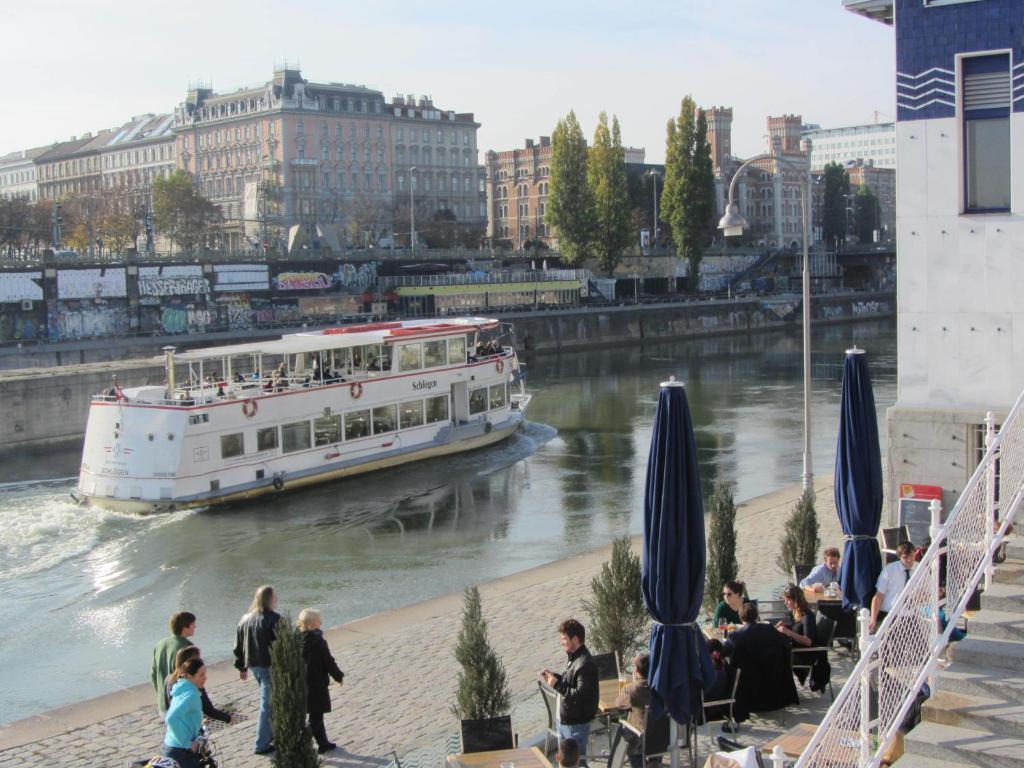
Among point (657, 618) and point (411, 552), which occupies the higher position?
point (657, 618)

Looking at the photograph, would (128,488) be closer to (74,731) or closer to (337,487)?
(337,487)

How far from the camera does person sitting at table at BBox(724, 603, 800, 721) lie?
440 inches

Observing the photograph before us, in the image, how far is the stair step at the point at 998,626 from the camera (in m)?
8.51

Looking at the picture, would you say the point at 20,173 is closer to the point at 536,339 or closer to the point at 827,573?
the point at 536,339

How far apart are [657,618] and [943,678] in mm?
2605

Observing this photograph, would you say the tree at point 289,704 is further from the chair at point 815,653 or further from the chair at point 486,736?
the chair at point 815,653

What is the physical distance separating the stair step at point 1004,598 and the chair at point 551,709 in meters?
3.72

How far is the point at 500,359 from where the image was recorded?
4562 centimetres

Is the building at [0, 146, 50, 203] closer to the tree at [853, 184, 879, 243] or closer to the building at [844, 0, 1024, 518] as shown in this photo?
the tree at [853, 184, 879, 243]

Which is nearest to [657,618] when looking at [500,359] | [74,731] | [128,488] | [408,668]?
[408,668]

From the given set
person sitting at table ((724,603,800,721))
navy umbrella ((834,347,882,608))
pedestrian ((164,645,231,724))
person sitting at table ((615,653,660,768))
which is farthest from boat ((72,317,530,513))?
person sitting at table ((615,653,660,768))

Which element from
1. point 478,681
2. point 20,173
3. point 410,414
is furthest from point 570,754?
point 20,173

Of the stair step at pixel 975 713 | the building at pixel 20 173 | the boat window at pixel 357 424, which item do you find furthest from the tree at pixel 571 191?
the building at pixel 20 173

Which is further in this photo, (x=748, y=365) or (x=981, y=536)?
(x=748, y=365)
